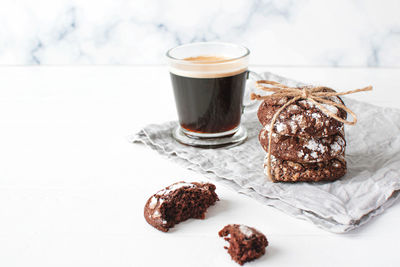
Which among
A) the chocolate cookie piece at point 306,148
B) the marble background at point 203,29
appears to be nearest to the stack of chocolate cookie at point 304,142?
the chocolate cookie piece at point 306,148

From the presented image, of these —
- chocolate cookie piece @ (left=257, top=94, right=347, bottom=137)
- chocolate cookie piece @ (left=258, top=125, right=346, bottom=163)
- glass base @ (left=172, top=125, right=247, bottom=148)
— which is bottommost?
glass base @ (left=172, top=125, right=247, bottom=148)

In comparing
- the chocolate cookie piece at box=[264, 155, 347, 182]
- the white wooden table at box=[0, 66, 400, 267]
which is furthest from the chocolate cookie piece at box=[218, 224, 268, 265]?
the chocolate cookie piece at box=[264, 155, 347, 182]

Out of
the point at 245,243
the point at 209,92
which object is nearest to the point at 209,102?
the point at 209,92

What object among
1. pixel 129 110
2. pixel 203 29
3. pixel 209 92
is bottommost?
pixel 129 110

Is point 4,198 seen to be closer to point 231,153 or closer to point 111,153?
point 111,153

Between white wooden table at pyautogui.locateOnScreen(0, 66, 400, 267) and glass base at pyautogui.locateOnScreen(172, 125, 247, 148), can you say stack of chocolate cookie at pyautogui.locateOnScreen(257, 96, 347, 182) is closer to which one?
white wooden table at pyautogui.locateOnScreen(0, 66, 400, 267)

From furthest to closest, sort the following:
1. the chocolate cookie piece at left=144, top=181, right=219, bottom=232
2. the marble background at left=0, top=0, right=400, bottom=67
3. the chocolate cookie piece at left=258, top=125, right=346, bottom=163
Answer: the marble background at left=0, top=0, right=400, bottom=67, the chocolate cookie piece at left=258, top=125, right=346, bottom=163, the chocolate cookie piece at left=144, top=181, right=219, bottom=232

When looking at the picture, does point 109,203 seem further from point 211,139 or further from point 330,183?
point 330,183

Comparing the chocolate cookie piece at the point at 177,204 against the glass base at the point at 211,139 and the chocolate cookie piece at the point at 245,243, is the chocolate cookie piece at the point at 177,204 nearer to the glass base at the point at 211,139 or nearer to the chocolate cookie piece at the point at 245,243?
the chocolate cookie piece at the point at 245,243
